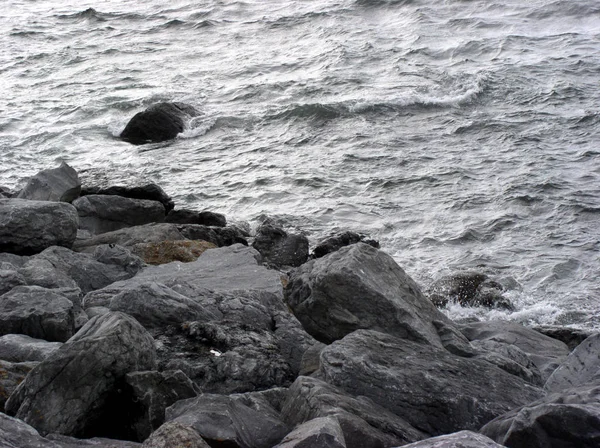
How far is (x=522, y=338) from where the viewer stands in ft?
24.8

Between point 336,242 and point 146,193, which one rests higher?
point 146,193

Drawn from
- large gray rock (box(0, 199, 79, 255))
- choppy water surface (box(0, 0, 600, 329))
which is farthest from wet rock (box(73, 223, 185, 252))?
choppy water surface (box(0, 0, 600, 329))

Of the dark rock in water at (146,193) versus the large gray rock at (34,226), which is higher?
the large gray rock at (34,226)

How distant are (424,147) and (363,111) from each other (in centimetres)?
213

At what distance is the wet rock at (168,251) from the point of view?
8594mm

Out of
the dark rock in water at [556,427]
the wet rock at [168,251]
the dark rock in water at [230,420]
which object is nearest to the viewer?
the dark rock in water at [556,427]

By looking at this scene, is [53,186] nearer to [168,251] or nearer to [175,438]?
[168,251]

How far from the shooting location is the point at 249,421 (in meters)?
4.25

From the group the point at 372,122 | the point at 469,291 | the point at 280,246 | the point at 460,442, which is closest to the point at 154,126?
the point at 372,122

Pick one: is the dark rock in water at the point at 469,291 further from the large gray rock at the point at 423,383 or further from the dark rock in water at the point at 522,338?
the large gray rock at the point at 423,383

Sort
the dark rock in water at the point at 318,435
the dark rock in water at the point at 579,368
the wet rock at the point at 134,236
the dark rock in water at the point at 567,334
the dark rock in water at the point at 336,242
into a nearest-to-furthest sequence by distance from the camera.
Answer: the dark rock in water at the point at 318,435 < the dark rock in water at the point at 579,368 < the dark rock in water at the point at 567,334 < the wet rock at the point at 134,236 < the dark rock in water at the point at 336,242

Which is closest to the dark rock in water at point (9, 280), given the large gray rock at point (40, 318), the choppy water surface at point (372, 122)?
the large gray rock at point (40, 318)

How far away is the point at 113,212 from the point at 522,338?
17.6 ft

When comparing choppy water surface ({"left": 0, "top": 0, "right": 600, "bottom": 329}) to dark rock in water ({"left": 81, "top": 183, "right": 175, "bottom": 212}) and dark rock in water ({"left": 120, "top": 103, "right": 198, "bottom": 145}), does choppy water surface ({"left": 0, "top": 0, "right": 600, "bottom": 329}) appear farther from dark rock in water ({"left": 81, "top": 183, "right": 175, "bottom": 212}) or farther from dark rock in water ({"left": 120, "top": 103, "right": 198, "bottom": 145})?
dark rock in water ({"left": 81, "top": 183, "right": 175, "bottom": 212})
